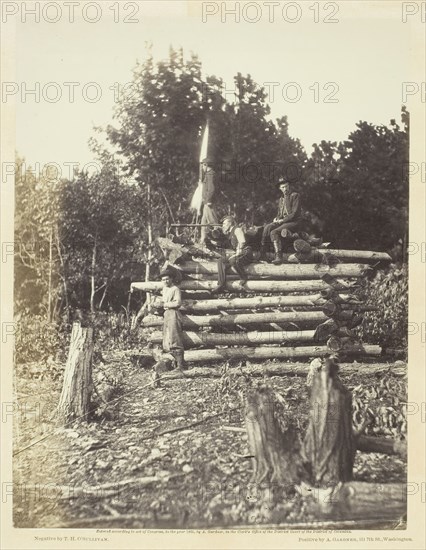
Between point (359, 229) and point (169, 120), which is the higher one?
point (169, 120)

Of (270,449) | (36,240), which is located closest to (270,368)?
(270,449)

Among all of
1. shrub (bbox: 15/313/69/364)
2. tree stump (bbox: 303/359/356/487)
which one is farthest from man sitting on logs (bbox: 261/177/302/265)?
shrub (bbox: 15/313/69/364)

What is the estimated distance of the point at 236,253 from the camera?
7.11 metres

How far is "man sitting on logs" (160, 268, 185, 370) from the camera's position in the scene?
6.88 metres

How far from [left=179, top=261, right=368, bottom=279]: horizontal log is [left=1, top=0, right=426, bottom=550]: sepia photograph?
0.06 m

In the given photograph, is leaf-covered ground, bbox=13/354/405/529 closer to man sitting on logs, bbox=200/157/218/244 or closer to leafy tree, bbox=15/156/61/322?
leafy tree, bbox=15/156/61/322

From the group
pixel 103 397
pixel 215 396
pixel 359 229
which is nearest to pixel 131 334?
pixel 103 397

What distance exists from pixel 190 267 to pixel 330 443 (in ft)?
9.12

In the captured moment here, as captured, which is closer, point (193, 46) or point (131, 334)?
point (193, 46)

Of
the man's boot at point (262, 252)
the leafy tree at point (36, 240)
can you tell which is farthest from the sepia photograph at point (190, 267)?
the man's boot at point (262, 252)

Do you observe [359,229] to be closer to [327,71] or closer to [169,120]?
[327,71]

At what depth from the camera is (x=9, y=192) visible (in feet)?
20.2

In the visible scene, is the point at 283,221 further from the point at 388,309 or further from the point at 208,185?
the point at 388,309

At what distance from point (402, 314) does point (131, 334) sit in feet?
10.8
